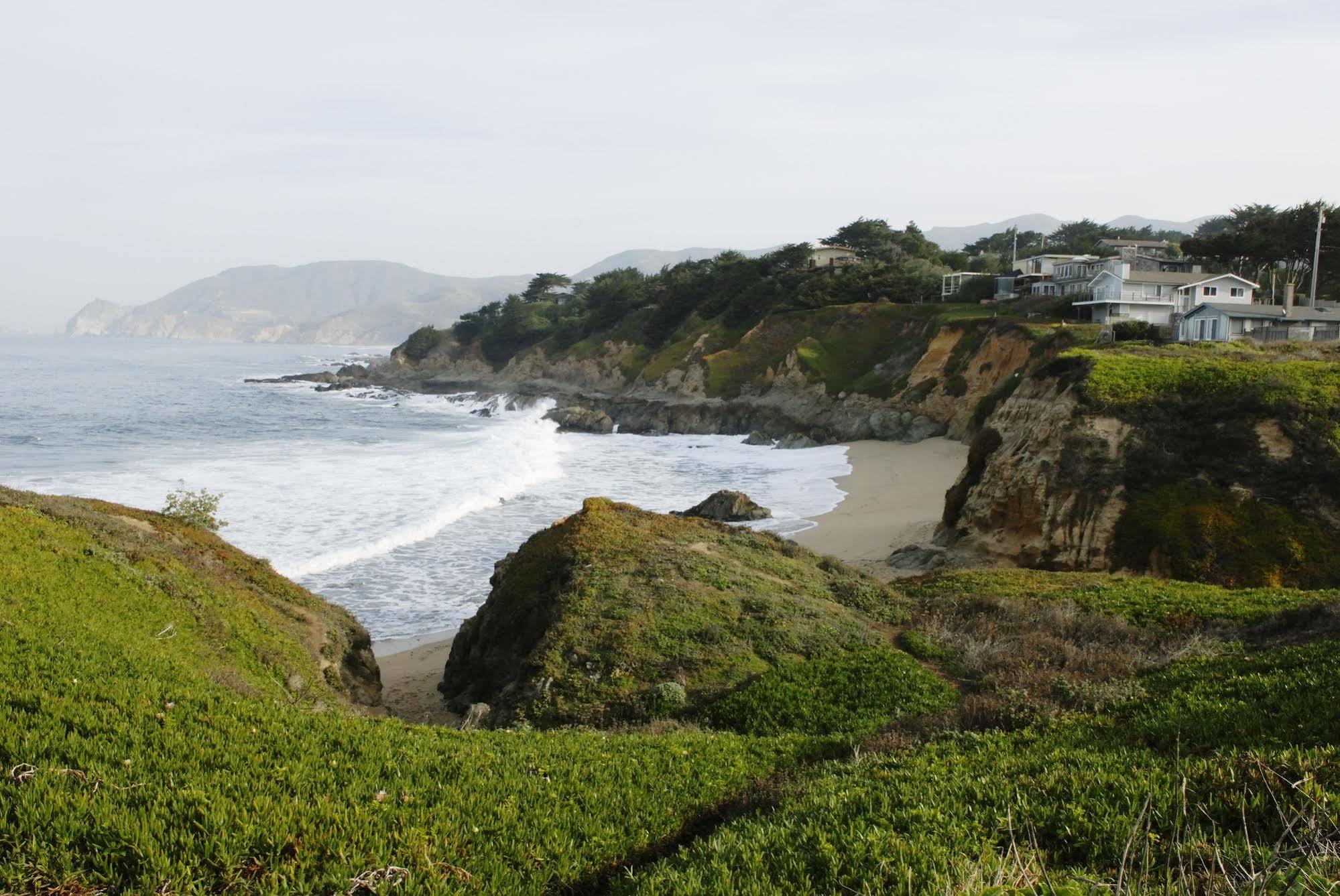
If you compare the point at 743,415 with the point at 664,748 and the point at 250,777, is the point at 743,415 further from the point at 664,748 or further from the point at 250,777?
the point at 250,777

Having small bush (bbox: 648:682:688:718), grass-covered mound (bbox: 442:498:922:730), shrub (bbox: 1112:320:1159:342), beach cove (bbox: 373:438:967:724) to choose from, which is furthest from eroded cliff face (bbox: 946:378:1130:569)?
shrub (bbox: 1112:320:1159:342)

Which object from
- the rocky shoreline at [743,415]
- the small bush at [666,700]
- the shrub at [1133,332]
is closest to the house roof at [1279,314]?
the shrub at [1133,332]

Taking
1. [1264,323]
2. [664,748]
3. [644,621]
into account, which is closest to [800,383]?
[1264,323]

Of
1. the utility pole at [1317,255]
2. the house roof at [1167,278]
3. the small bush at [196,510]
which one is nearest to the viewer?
the small bush at [196,510]

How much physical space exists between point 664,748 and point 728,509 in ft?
70.4

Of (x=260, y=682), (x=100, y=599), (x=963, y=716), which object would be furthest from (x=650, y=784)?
(x=100, y=599)

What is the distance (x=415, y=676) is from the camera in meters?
17.0

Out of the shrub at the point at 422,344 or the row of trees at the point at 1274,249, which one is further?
the shrub at the point at 422,344

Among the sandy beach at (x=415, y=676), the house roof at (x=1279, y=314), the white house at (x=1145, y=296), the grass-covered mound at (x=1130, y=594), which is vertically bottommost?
the sandy beach at (x=415, y=676)

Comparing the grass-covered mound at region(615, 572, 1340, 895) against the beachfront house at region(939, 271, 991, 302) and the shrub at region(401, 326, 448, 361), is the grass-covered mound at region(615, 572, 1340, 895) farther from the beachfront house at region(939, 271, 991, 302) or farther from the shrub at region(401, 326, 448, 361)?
the shrub at region(401, 326, 448, 361)

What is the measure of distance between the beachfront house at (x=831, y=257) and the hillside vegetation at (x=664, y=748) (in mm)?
68211

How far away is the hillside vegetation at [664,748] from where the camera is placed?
4938 millimetres

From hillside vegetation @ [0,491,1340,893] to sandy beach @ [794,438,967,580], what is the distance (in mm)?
10302

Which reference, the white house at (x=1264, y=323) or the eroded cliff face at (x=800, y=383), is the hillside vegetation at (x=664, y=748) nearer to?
the white house at (x=1264, y=323)
